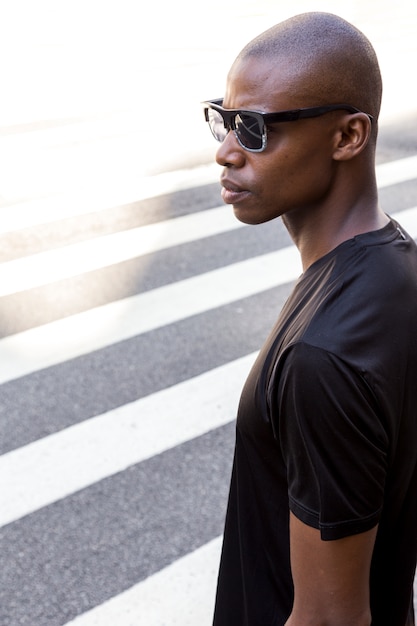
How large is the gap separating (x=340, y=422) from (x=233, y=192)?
1.84ft

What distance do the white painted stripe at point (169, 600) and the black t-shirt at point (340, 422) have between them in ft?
6.24

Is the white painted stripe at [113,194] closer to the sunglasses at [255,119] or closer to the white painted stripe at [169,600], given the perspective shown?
the white painted stripe at [169,600]

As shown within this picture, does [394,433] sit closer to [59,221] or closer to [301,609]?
[301,609]

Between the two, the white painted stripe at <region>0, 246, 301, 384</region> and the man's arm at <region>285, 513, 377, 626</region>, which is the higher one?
the man's arm at <region>285, 513, 377, 626</region>

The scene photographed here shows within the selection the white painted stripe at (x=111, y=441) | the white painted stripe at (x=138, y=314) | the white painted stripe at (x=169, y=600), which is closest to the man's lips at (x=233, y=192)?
the white painted stripe at (x=169, y=600)

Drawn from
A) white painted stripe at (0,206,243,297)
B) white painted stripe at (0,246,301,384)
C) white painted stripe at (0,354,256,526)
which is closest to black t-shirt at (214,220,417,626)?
white painted stripe at (0,354,256,526)

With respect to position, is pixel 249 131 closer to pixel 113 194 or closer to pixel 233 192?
pixel 233 192

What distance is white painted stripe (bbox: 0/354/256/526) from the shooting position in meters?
4.23

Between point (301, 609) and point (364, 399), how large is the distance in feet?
1.29

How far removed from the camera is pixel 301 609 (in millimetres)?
1486

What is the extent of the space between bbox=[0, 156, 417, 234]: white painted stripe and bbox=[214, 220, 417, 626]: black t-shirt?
5.85 metres

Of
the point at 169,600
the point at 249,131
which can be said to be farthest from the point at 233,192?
the point at 169,600

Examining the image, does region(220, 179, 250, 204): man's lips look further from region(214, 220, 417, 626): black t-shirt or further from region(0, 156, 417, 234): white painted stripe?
region(0, 156, 417, 234): white painted stripe

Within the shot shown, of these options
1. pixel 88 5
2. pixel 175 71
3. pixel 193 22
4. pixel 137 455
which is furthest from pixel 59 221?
pixel 88 5
